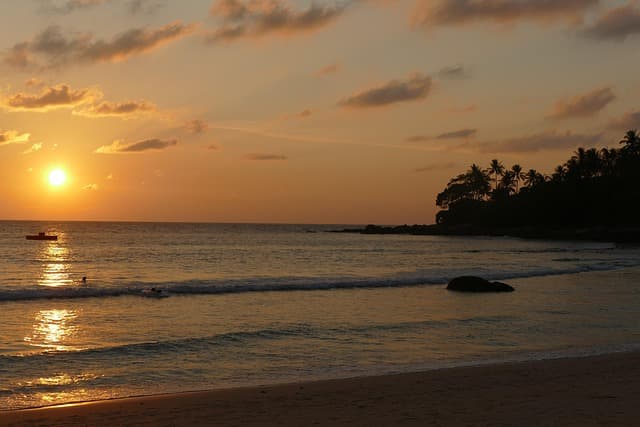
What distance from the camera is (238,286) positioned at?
31828 millimetres

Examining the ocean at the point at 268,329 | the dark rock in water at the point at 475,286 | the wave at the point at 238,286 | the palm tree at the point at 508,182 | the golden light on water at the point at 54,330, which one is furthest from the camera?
the palm tree at the point at 508,182

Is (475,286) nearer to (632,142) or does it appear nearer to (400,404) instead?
(400,404)

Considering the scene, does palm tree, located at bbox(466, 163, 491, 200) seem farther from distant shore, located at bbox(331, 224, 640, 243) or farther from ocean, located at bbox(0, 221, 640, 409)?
ocean, located at bbox(0, 221, 640, 409)

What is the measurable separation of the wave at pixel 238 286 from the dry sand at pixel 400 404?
17.7 meters

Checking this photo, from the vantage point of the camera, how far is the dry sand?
909 cm

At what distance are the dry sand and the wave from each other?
17728 mm

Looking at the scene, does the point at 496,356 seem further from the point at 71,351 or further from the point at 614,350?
the point at 71,351

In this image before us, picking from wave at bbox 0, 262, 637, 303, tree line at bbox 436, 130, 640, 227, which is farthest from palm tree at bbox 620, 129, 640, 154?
wave at bbox 0, 262, 637, 303

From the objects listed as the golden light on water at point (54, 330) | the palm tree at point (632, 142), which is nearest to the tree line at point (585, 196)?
the palm tree at point (632, 142)

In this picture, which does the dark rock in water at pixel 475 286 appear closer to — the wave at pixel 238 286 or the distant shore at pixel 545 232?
the wave at pixel 238 286

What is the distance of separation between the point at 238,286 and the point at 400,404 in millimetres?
22453

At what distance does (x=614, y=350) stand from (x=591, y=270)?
31070 millimetres

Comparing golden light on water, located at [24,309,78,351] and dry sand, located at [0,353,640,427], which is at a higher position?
dry sand, located at [0,353,640,427]

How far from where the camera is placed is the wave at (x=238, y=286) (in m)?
27.8
